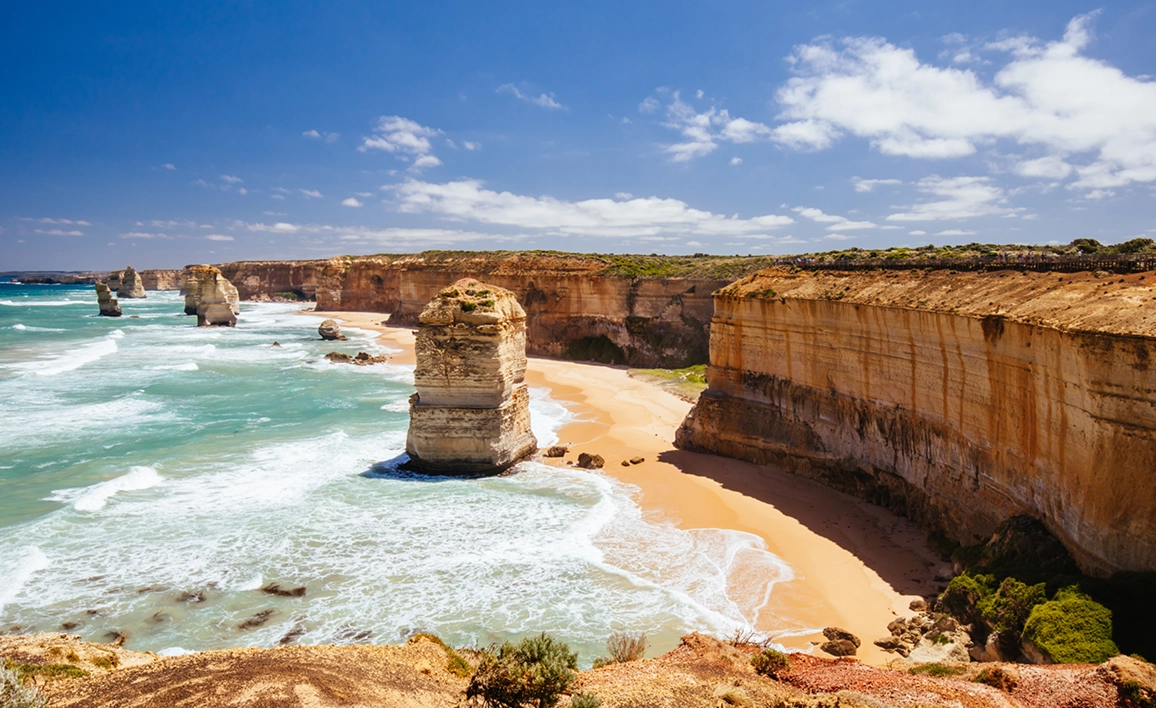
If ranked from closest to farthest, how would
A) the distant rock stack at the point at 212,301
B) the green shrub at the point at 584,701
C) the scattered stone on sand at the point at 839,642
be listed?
the green shrub at the point at 584,701
the scattered stone on sand at the point at 839,642
the distant rock stack at the point at 212,301

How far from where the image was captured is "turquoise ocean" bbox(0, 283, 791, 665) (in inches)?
470

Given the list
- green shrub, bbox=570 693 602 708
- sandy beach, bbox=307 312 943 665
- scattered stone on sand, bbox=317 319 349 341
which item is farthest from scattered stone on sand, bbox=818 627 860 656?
scattered stone on sand, bbox=317 319 349 341

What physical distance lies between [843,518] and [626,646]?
905 centimetres

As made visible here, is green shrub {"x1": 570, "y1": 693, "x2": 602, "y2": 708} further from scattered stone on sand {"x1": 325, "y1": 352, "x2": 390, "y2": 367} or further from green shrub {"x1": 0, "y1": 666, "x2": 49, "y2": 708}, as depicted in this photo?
scattered stone on sand {"x1": 325, "y1": 352, "x2": 390, "y2": 367}

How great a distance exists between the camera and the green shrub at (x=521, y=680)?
7199 mm

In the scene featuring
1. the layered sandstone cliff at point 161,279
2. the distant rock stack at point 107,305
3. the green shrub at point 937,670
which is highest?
the layered sandstone cliff at point 161,279

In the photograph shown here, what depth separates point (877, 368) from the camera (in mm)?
17484

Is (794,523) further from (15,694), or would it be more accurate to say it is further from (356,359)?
(356,359)

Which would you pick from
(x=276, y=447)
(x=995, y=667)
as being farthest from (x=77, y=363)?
(x=995, y=667)

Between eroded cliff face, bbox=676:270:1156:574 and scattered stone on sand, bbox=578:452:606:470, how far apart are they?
3746mm

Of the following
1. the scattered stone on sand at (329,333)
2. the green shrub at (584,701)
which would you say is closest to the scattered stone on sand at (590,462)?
the green shrub at (584,701)

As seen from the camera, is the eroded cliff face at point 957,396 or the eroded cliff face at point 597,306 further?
the eroded cliff face at point 597,306

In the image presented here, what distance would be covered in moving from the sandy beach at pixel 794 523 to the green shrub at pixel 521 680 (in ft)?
18.6

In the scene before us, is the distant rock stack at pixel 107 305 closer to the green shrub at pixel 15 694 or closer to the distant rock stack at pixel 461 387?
the distant rock stack at pixel 461 387
